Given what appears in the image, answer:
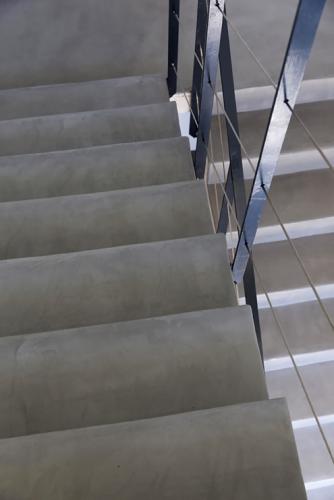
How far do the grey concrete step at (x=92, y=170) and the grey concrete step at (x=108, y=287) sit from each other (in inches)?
20.8

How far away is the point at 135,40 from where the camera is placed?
2932 mm

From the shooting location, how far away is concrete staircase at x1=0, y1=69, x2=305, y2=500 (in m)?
0.88

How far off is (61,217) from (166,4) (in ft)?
6.48

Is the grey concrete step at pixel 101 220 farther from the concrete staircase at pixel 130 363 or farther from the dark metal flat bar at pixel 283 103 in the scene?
the dark metal flat bar at pixel 283 103

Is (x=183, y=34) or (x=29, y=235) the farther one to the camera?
(x=183, y=34)

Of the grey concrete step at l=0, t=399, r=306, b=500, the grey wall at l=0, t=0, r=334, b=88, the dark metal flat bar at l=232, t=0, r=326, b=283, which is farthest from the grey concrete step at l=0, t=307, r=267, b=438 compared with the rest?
the grey wall at l=0, t=0, r=334, b=88

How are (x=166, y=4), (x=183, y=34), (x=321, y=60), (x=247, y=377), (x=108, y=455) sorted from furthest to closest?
1. (x=166, y=4)
2. (x=183, y=34)
3. (x=321, y=60)
4. (x=247, y=377)
5. (x=108, y=455)

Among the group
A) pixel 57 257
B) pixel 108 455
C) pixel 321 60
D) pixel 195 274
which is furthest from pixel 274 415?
pixel 321 60

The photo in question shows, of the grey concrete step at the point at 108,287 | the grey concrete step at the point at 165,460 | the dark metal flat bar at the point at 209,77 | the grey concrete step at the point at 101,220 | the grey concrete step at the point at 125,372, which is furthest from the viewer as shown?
the dark metal flat bar at the point at 209,77

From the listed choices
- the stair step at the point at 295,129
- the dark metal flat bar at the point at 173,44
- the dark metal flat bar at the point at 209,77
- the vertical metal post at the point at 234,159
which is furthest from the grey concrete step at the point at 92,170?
the stair step at the point at 295,129

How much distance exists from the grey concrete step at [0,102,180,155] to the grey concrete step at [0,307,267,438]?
3.78ft

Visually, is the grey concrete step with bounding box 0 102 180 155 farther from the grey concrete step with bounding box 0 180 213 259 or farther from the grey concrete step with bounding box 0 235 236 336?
the grey concrete step with bounding box 0 235 236 336

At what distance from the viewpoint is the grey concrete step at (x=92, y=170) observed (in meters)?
1.83

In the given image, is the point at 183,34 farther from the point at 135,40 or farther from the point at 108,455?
the point at 108,455
